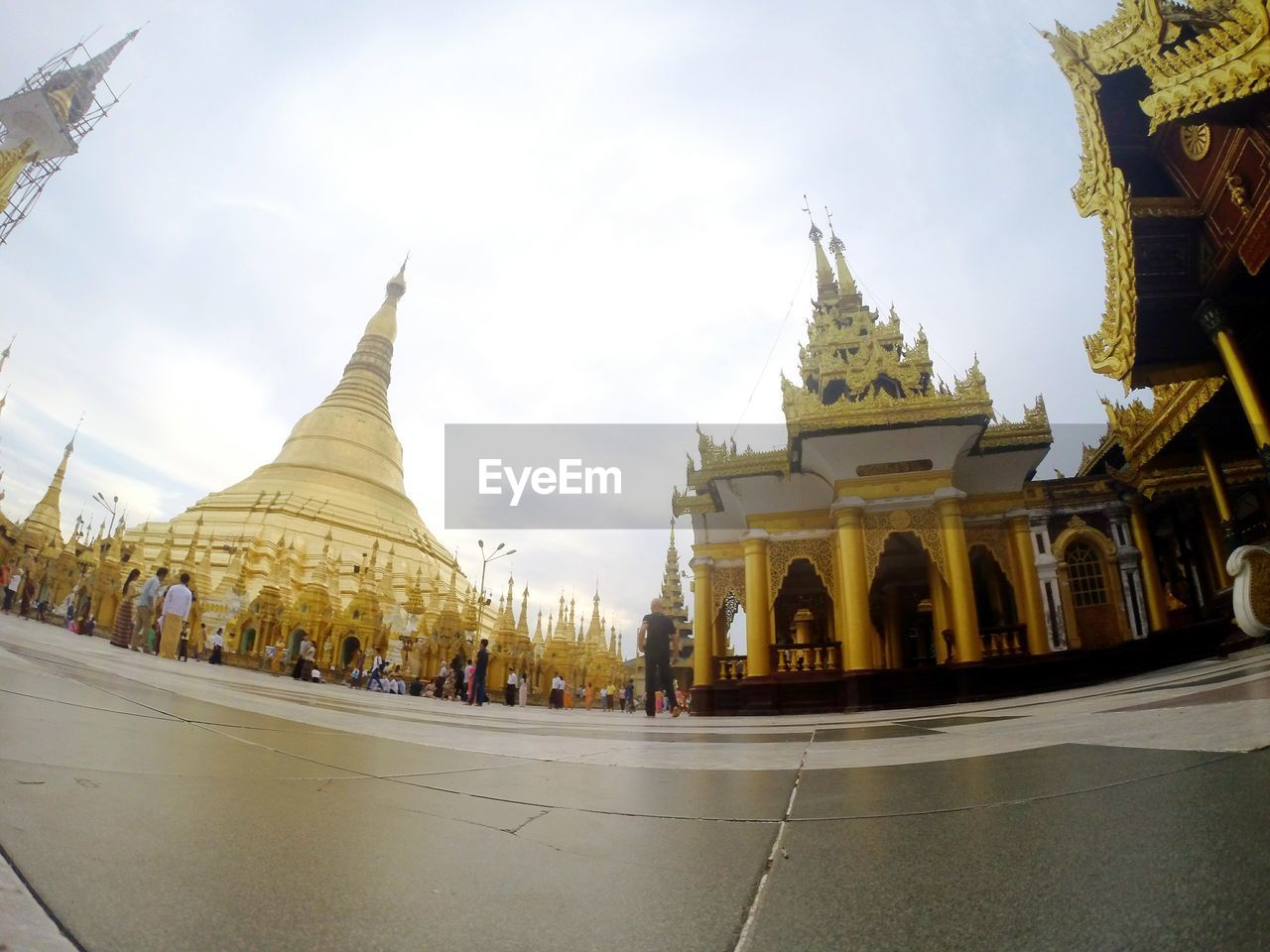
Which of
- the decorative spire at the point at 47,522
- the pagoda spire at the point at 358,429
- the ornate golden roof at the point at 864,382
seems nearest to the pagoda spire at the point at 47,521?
the decorative spire at the point at 47,522

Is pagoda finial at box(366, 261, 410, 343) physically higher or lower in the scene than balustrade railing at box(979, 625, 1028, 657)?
higher

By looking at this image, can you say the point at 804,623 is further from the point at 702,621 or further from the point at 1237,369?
the point at 1237,369

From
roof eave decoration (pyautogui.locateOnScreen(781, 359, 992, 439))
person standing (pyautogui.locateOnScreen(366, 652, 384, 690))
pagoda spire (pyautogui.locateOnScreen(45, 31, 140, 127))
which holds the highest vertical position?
pagoda spire (pyautogui.locateOnScreen(45, 31, 140, 127))

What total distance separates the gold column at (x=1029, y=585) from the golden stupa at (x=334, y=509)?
24.6m

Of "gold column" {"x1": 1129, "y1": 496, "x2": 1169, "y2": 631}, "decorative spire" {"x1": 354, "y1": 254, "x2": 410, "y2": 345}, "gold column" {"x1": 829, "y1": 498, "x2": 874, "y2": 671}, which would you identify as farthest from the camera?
"decorative spire" {"x1": 354, "y1": 254, "x2": 410, "y2": 345}

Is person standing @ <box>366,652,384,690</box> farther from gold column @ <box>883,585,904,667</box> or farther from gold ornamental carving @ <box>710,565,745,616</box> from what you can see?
gold column @ <box>883,585,904,667</box>

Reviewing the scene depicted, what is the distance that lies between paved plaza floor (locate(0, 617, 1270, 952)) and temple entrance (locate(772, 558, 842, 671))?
9.55 metres

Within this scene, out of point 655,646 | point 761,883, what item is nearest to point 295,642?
point 655,646

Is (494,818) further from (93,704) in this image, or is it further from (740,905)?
(93,704)

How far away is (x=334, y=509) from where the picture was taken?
32.8 m

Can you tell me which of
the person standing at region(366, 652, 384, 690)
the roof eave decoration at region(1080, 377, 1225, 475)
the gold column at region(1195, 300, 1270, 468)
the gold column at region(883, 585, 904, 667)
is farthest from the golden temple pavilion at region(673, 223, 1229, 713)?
the person standing at region(366, 652, 384, 690)

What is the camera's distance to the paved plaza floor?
0.62 metres

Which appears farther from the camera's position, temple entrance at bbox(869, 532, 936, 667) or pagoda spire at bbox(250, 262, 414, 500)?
pagoda spire at bbox(250, 262, 414, 500)

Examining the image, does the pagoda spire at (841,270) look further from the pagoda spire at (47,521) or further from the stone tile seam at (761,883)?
the pagoda spire at (47,521)
